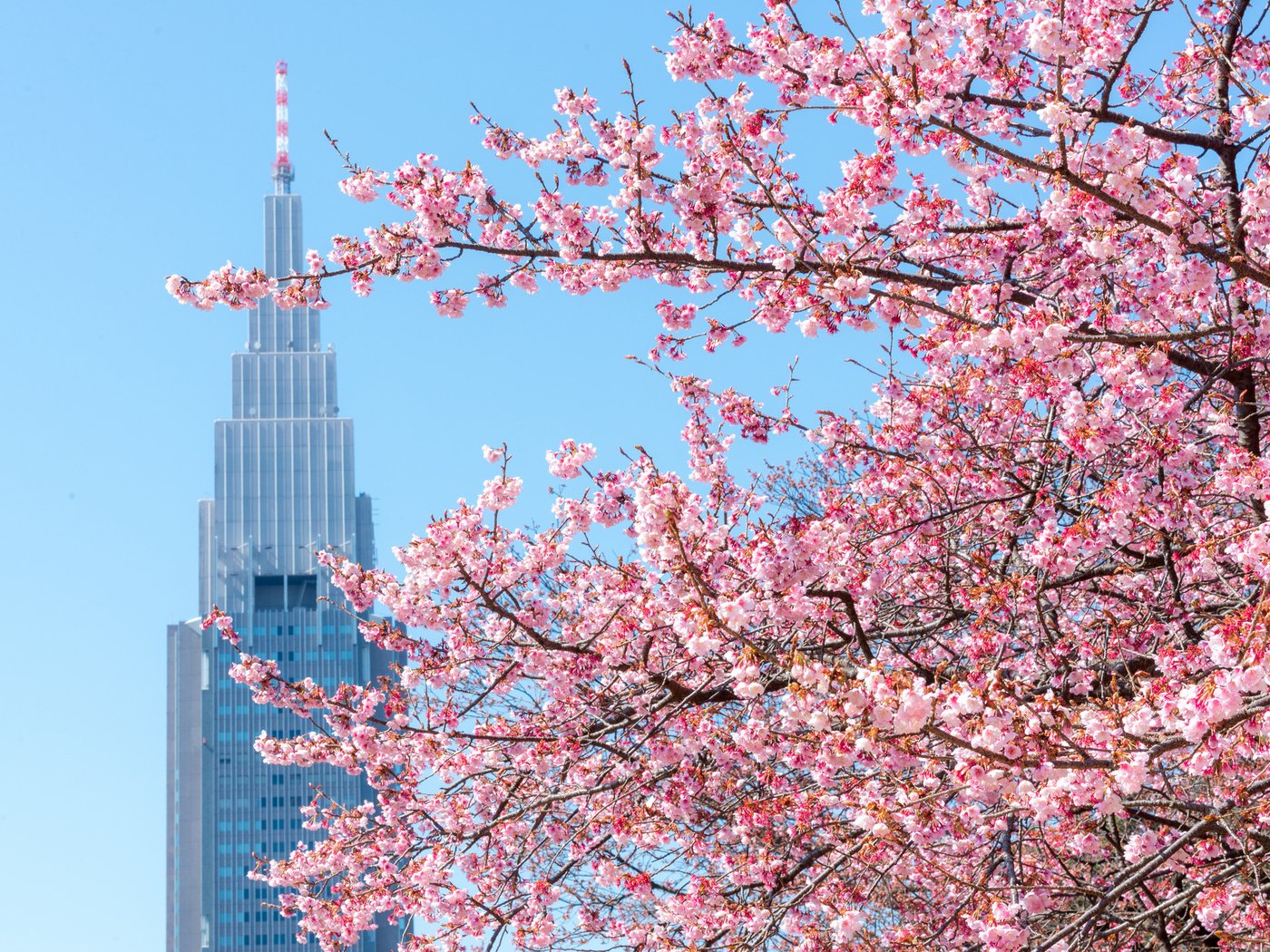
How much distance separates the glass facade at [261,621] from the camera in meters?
115

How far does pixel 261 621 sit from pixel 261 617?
40 cm

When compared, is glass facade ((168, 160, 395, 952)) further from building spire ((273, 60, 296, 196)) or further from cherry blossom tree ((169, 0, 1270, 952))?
cherry blossom tree ((169, 0, 1270, 952))

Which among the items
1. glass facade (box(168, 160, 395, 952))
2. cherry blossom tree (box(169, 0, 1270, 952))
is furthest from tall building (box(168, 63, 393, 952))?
cherry blossom tree (box(169, 0, 1270, 952))

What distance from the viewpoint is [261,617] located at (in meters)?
121

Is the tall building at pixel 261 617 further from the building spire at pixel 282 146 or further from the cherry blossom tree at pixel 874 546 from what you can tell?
the cherry blossom tree at pixel 874 546

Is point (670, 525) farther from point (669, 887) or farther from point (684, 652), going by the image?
point (669, 887)

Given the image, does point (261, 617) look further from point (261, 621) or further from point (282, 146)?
point (282, 146)

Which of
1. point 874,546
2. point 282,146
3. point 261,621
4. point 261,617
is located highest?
point 282,146

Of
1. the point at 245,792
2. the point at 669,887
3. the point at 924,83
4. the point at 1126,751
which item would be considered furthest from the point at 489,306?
the point at 245,792

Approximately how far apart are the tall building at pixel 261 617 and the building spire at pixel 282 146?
0.36 feet

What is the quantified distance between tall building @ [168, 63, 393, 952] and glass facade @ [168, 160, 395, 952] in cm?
10

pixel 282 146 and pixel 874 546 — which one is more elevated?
pixel 282 146

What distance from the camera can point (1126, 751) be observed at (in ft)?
16.8

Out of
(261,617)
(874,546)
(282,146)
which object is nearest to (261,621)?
(261,617)
